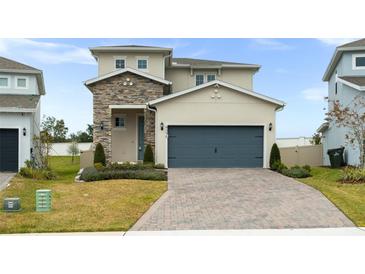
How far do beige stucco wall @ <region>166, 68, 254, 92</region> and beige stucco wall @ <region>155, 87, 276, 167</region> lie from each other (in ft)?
20.0

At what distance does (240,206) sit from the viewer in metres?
10.9

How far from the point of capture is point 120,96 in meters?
21.7

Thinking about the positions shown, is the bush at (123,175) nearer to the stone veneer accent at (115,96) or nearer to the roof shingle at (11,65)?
the stone veneer accent at (115,96)

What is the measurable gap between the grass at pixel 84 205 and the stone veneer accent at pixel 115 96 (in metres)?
6.20

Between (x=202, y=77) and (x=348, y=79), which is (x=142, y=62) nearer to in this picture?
(x=202, y=77)

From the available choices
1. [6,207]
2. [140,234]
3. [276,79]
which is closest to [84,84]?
[276,79]

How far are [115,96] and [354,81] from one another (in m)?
12.5

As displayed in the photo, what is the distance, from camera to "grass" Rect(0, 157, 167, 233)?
29.0 ft

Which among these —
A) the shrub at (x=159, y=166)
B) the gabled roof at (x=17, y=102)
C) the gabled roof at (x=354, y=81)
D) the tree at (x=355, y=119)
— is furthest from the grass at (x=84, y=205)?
the gabled roof at (x=354, y=81)

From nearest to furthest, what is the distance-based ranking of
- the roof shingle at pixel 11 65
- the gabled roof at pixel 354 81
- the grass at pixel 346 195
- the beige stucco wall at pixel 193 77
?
the grass at pixel 346 195 < the gabled roof at pixel 354 81 < the roof shingle at pixel 11 65 < the beige stucco wall at pixel 193 77

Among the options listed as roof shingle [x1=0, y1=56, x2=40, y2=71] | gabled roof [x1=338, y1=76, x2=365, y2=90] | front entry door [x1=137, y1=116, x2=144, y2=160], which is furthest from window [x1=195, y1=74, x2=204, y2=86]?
roof shingle [x1=0, y1=56, x2=40, y2=71]

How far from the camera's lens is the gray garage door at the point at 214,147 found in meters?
20.1

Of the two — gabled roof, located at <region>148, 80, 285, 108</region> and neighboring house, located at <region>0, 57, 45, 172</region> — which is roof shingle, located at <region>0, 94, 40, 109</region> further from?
gabled roof, located at <region>148, 80, 285, 108</region>

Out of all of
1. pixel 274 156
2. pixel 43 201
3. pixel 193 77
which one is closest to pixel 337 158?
pixel 274 156
